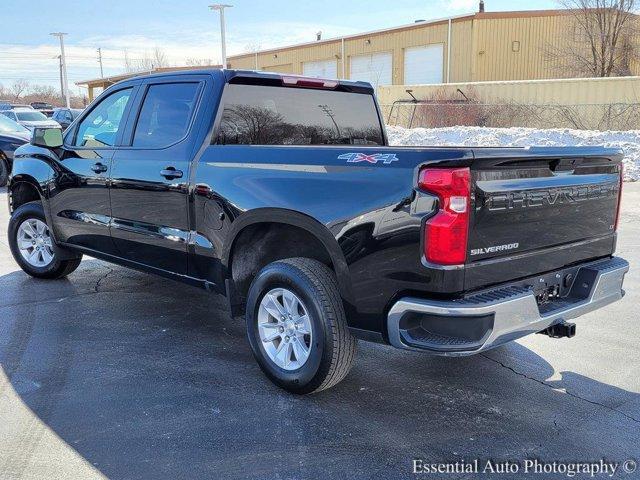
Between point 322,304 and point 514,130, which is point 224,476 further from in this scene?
point 514,130

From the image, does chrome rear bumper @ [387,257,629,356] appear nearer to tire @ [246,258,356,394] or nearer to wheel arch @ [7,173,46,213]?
tire @ [246,258,356,394]

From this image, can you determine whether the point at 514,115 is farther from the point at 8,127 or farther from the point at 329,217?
the point at 329,217

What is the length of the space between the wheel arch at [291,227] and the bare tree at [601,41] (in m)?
31.5

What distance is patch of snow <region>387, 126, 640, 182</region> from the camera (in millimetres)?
17184

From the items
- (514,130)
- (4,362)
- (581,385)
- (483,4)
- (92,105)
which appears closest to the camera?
(581,385)

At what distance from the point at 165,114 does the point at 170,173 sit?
1.91 feet

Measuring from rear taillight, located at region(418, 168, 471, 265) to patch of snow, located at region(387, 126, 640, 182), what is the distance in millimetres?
13865

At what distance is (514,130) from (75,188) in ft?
58.7

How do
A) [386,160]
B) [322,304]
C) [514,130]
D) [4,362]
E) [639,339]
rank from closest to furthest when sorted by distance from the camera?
1. [386,160]
2. [322,304]
3. [4,362]
4. [639,339]
5. [514,130]

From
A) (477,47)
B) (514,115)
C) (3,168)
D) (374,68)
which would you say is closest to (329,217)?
(3,168)

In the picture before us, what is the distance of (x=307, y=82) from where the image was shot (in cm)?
500

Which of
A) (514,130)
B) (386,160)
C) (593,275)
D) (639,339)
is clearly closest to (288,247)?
(386,160)

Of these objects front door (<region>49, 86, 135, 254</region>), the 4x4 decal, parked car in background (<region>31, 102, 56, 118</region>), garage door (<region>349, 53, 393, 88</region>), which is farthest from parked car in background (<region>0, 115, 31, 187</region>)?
garage door (<region>349, 53, 393, 88</region>)

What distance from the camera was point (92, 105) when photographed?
18.4 ft
